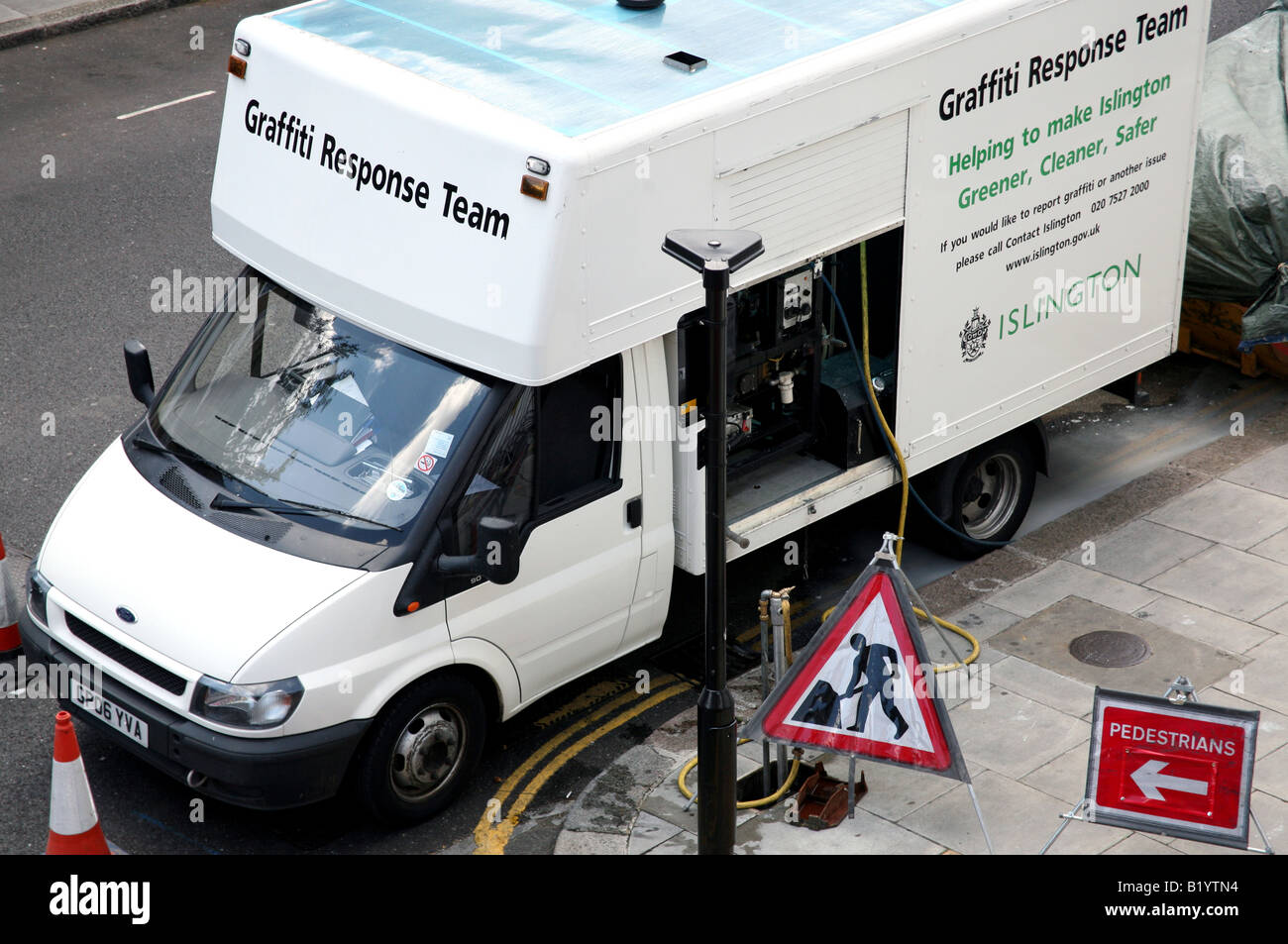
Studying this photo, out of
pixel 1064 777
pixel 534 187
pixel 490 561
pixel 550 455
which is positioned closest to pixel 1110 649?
pixel 1064 777

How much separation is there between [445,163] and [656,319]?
1.15 m

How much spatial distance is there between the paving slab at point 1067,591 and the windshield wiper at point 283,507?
387 cm

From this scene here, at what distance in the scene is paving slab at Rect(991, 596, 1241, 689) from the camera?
334 inches

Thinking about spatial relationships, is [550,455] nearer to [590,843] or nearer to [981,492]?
[590,843]

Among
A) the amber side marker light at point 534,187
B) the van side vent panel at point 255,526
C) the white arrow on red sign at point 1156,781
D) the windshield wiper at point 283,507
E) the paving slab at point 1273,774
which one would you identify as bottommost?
the paving slab at point 1273,774

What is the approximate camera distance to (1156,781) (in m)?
6.72

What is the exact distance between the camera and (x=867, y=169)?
7.90 metres

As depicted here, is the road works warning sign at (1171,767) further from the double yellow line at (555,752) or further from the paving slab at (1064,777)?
the double yellow line at (555,752)

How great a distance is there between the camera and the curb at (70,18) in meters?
16.6

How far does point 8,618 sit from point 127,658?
1715 millimetres

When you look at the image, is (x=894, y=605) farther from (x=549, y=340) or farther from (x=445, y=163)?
(x=445, y=163)

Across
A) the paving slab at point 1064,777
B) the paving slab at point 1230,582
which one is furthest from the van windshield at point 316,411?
the paving slab at point 1230,582

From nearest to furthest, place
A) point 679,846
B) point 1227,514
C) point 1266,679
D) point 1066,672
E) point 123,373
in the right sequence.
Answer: point 679,846 → point 1266,679 → point 1066,672 → point 1227,514 → point 123,373
